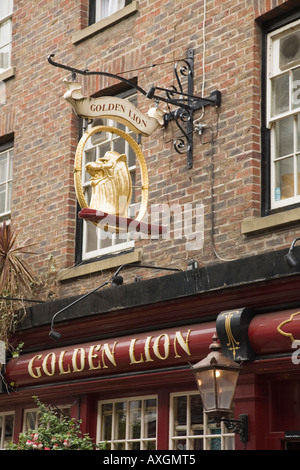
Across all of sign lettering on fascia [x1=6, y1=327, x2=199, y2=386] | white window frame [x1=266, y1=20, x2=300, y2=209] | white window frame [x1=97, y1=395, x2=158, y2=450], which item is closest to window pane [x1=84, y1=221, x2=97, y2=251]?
sign lettering on fascia [x1=6, y1=327, x2=199, y2=386]

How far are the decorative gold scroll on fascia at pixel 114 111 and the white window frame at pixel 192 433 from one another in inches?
112

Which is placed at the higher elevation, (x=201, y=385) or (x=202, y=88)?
(x=202, y=88)

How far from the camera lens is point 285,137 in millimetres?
9453

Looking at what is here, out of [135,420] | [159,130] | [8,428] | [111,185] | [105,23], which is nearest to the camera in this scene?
[111,185]

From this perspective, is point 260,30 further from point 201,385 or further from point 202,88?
point 201,385

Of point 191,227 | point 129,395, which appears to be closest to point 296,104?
point 191,227

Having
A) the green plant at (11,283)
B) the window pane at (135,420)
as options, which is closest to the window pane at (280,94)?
the window pane at (135,420)

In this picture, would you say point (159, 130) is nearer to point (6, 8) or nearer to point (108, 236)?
point (108, 236)

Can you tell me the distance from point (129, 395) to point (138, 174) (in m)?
2.54

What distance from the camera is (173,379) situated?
376 inches

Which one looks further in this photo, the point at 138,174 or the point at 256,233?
the point at 138,174

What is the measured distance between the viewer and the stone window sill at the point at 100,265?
1050 centimetres

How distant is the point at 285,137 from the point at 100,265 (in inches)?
111

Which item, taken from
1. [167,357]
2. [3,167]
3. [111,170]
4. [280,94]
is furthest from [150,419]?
[3,167]
